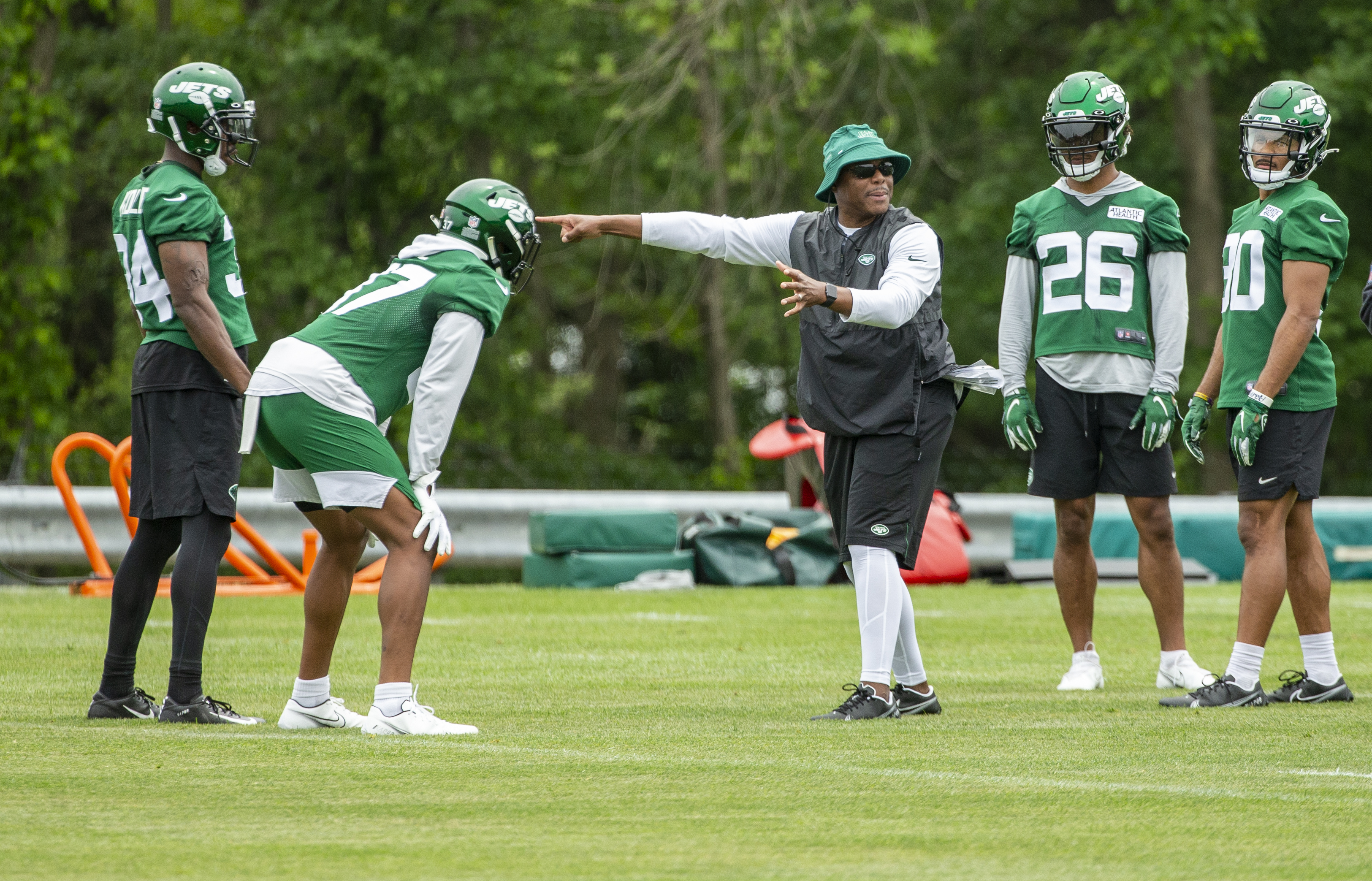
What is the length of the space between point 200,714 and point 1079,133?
4012 millimetres

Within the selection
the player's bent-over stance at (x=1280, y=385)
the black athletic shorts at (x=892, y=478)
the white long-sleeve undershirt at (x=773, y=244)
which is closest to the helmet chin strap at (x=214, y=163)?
the white long-sleeve undershirt at (x=773, y=244)

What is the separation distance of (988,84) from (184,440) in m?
23.6

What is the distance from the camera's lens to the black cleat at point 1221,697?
21.1ft

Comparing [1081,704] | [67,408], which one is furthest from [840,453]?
[67,408]

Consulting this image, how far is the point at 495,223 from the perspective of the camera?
18.7ft

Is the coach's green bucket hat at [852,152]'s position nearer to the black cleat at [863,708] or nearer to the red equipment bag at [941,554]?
the black cleat at [863,708]

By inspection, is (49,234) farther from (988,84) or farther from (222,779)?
(222,779)

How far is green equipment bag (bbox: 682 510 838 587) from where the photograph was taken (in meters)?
13.4

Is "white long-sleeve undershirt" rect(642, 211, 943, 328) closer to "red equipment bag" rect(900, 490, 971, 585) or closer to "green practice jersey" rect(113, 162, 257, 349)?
"green practice jersey" rect(113, 162, 257, 349)

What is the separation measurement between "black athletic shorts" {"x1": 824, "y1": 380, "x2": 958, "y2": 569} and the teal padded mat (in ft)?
26.0

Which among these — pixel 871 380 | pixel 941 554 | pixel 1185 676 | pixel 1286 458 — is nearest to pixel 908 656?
pixel 871 380

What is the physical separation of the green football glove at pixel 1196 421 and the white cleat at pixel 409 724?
9.69 ft

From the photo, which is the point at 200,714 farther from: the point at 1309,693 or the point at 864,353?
the point at 1309,693

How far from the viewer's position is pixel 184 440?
19.7 feet
